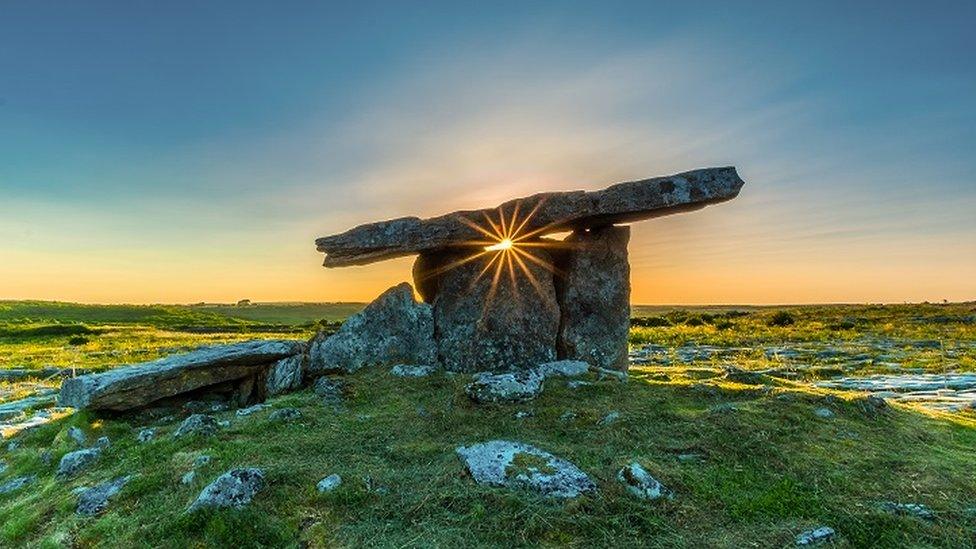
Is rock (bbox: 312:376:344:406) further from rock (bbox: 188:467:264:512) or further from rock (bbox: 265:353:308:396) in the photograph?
rock (bbox: 188:467:264:512)

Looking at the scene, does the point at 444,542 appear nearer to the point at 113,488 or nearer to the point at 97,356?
the point at 113,488

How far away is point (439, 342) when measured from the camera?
54.9ft

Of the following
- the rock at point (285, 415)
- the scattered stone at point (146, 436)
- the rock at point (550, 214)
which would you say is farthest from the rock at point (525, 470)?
the rock at point (550, 214)

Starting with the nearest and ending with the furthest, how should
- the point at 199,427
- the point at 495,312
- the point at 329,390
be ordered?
1. the point at 199,427
2. the point at 329,390
3. the point at 495,312

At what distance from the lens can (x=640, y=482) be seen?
7.27 meters

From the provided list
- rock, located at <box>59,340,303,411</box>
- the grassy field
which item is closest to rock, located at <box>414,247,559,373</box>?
the grassy field

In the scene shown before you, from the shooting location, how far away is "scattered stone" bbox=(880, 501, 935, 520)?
270 inches

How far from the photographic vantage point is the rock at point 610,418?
32.9ft

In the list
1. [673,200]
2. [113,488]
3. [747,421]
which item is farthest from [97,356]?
[747,421]

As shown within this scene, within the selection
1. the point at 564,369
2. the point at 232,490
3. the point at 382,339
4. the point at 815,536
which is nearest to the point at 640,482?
the point at 815,536

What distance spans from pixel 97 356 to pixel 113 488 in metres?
26.1

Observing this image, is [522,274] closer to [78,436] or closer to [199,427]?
[199,427]

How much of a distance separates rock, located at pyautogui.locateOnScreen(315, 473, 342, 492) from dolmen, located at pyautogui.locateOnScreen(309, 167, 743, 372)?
7707 mm

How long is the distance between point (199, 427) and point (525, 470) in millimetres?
5826
